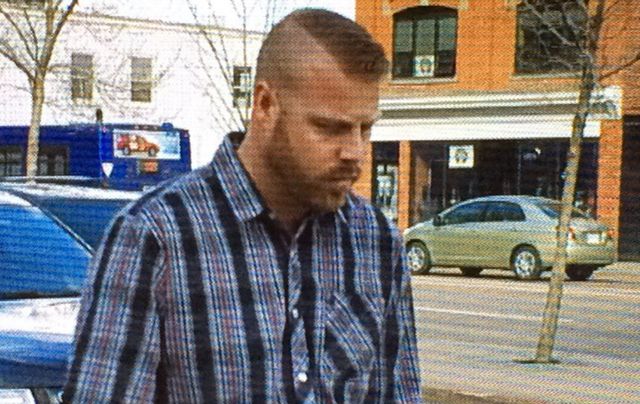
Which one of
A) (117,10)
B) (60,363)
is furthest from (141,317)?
→ (117,10)

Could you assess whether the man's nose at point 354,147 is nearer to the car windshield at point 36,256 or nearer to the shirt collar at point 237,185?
the shirt collar at point 237,185

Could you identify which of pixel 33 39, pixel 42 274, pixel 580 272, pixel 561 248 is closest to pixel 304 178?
pixel 42 274

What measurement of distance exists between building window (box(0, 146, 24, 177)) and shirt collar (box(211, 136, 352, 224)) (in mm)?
17198

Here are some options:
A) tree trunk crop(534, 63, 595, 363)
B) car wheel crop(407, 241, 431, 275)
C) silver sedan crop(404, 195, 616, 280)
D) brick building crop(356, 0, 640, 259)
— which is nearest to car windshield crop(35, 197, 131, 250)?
tree trunk crop(534, 63, 595, 363)

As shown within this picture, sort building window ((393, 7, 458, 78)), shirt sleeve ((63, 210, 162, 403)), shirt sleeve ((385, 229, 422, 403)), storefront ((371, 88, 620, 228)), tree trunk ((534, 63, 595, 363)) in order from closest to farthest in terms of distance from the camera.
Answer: shirt sleeve ((63, 210, 162, 403)), shirt sleeve ((385, 229, 422, 403)), tree trunk ((534, 63, 595, 363)), building window ((393, 7, 458, 78)), storefront ((371, 88, 620, 228))

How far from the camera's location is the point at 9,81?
22.1 meters

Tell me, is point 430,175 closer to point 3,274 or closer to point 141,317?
point 3,274

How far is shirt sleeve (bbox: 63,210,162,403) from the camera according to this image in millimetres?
1555

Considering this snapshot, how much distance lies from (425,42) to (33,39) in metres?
9.39

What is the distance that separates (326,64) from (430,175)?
2363 cm

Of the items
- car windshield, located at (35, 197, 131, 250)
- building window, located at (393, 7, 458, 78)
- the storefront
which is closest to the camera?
car windshield, located at (35, 197, 131, 250)

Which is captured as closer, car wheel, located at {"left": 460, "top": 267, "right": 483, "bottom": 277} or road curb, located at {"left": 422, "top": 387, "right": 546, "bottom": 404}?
road curb, located at {"left": 422, "top": 387, "right": 546, "bottom": 404}

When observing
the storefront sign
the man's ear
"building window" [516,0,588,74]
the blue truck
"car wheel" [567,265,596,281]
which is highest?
"building window" [516,0,588,74]

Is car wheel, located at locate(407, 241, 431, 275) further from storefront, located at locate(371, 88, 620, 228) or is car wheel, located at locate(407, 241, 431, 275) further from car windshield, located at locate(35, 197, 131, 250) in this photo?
car windshield, located at locate(35, 197, 131, 250)
